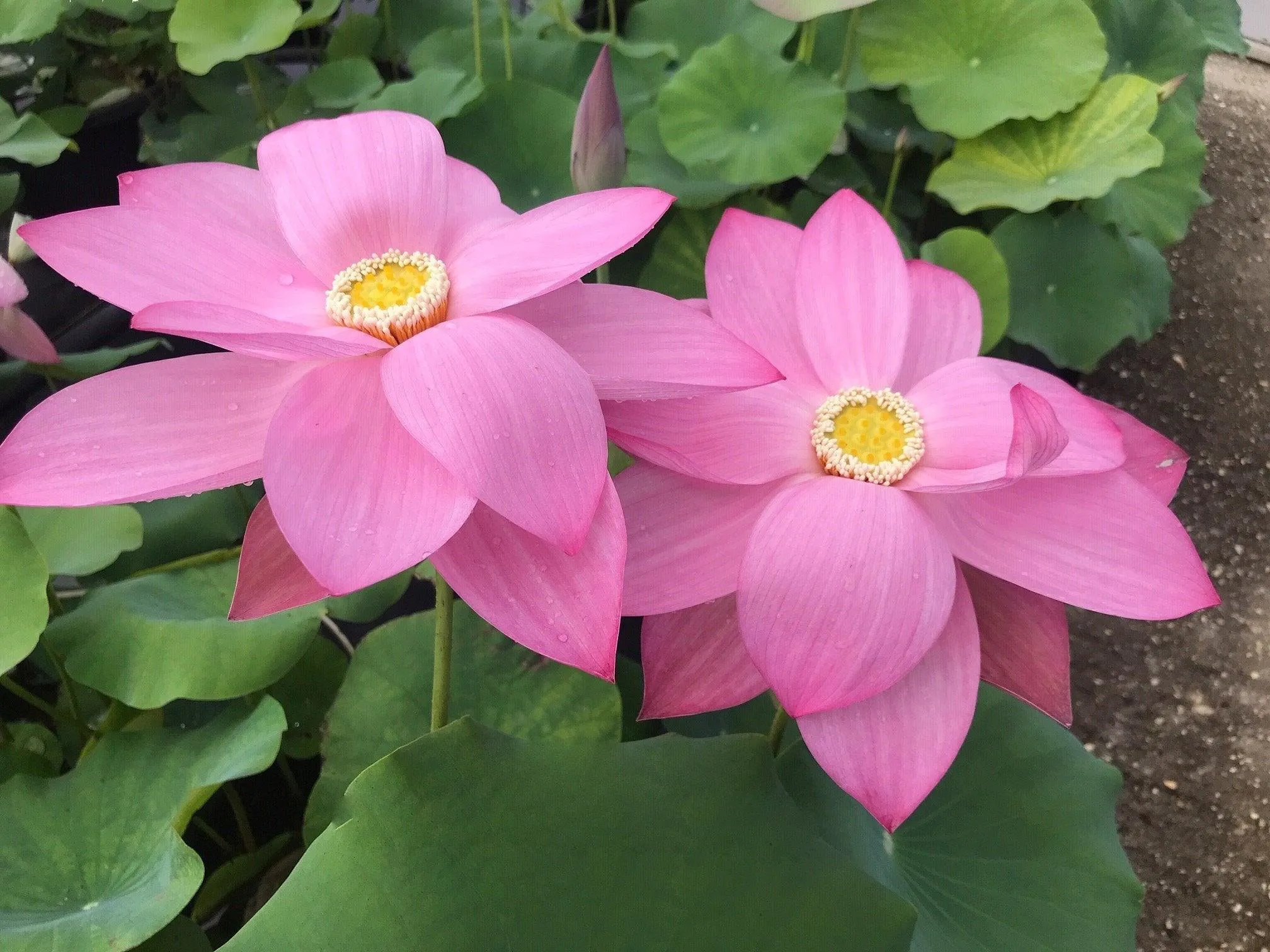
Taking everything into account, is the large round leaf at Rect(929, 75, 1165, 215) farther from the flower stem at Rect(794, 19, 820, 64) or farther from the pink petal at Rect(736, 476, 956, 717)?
the pink petal at Rect(736, 476, 956, 717)

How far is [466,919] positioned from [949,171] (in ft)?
3.23

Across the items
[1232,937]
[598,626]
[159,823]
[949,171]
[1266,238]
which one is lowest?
[1232,937]

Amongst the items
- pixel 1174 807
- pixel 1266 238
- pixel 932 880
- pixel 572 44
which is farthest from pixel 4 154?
pixel 1266 238

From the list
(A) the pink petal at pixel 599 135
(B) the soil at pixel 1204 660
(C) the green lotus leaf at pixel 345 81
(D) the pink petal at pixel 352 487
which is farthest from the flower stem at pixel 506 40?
(B) the soil at pixel 1204 660

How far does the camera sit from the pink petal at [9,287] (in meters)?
0.42

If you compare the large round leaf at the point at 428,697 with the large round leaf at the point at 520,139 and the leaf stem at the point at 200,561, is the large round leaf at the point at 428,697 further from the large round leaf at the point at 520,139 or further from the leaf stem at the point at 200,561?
the large round leaf at the point at 520,139

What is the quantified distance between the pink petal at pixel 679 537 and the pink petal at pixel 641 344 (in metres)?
0.05

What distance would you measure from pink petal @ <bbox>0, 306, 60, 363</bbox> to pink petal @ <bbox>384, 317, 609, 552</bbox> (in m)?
0.38

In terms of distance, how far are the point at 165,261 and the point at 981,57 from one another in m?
1.02

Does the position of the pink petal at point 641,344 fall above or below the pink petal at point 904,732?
above

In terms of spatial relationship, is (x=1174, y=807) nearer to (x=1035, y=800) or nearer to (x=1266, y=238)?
(x=1035, y=800)

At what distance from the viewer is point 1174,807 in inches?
44.1

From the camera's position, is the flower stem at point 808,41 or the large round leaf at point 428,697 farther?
the flower stem at point 808,41

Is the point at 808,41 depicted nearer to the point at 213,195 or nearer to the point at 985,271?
the point at 985,271
